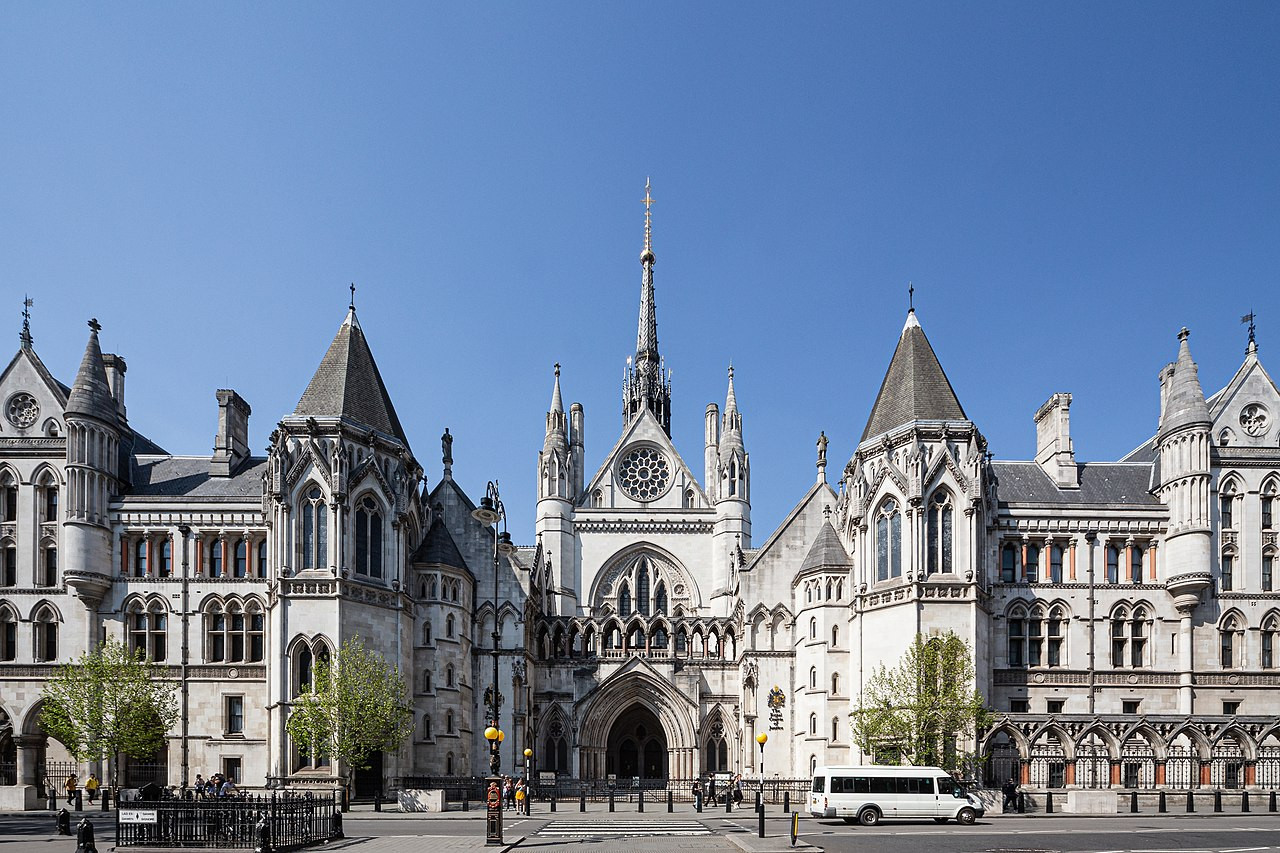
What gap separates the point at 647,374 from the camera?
85938 mm

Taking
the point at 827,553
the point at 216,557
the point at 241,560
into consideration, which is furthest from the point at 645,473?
the point at 216,557

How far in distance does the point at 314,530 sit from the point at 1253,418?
40636 millimetres

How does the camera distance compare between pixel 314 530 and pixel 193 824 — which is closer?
pixel 193 824

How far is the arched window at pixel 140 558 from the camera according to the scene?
48.7 m

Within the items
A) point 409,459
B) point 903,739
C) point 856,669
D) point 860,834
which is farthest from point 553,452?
point 860,834

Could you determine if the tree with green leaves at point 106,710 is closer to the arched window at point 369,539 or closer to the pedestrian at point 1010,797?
the arched window at point 369,539

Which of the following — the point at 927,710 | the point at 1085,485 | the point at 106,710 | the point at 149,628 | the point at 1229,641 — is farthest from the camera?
the point at 1085,485

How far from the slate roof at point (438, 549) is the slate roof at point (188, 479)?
765cm

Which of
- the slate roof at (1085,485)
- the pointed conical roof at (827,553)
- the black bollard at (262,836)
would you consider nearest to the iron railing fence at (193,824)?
the black bollard at (262,836)

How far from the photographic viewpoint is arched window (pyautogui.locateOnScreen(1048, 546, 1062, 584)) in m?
48.5

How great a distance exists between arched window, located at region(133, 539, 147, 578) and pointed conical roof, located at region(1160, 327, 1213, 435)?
44990 mm

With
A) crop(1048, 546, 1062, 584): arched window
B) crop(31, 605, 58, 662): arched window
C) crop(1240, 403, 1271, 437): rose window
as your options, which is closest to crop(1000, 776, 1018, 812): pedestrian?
crop(1048, 546, 1062, 584): arched window

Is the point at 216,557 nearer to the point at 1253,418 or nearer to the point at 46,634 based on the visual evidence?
the point at 46,634

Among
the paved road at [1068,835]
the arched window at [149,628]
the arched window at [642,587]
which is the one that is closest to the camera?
the paved road at [1068,835]
